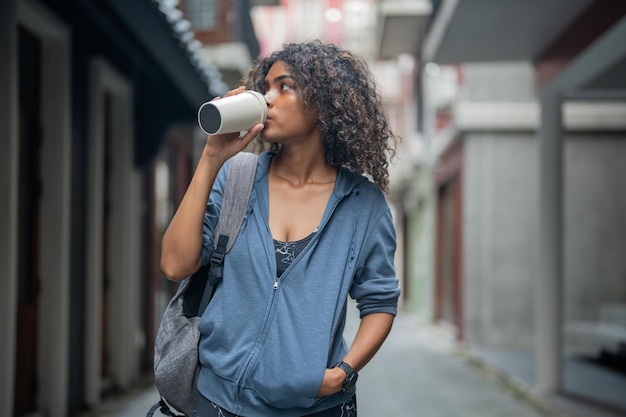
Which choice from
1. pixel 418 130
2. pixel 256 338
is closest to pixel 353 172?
pixel 256 338

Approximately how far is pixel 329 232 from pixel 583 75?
6.08m

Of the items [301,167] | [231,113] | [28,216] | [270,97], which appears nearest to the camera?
[231,113]

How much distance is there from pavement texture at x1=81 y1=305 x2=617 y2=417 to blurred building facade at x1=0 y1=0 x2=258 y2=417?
0.72m

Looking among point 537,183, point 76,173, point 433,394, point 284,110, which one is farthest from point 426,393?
point 284,110

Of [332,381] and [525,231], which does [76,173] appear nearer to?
[332,381]

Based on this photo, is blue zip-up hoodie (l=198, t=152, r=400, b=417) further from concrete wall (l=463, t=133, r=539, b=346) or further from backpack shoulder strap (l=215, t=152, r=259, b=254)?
concrete wall (l=463, t=133, r=539, b=346)

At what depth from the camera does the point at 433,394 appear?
324 inches

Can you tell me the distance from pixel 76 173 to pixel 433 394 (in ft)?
13.3

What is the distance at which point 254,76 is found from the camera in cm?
236

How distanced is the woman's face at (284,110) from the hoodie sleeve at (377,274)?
1.04 ft

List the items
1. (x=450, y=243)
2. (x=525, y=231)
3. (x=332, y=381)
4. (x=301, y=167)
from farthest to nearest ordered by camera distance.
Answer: (x=450, y=243)
(x=525, y=231)
(x=301, y=167)
(x=332, y=381)

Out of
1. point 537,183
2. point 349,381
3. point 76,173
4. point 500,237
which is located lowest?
point 349,381

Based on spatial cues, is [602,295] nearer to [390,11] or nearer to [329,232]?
[390,11]

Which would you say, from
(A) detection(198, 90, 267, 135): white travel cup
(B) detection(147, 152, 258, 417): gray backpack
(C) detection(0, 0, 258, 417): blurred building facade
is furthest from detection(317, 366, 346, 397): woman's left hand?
(C) detection(0, 0, 258, 417): blurred building facade
